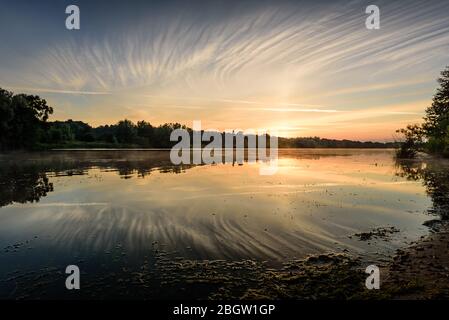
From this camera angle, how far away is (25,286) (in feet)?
30.9

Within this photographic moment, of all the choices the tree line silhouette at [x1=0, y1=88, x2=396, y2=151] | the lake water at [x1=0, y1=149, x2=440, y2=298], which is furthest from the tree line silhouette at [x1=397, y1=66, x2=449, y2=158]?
the tree line silhouette at [x1=0, y1=88, x2=396, y2=151]

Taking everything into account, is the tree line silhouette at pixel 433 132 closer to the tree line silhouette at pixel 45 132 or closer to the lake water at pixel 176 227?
the lake water at pixel 176 227

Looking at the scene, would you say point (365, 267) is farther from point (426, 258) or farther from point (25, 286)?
point (25, 286)

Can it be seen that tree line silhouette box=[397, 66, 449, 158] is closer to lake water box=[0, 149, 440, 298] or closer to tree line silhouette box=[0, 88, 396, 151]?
lake water box=[0, 149, 440, 298]

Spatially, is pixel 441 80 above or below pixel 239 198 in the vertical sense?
above

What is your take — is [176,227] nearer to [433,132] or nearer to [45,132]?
A: [433,132]

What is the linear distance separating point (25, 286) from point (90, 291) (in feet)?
6.70

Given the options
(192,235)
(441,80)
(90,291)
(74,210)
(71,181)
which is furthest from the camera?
(441,80)

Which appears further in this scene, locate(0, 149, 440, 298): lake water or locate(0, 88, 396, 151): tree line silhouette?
locate(0, 88, 396, 151): tree line silhouette

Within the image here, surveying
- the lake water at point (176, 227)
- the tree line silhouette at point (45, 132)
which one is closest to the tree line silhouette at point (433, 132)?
the lake water at point (176, 227)

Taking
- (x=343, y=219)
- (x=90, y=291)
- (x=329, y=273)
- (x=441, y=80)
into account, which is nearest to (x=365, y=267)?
A: (x=329, y=273)

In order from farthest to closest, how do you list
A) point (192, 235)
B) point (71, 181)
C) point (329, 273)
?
1. point (71, 181)
2. point (192, 235)
3. point (329, 273)

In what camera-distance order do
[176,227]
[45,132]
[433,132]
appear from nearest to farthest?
[176,227]
[433,132]
[45,132]

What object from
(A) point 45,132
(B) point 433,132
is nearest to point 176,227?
(B) point 433,132
